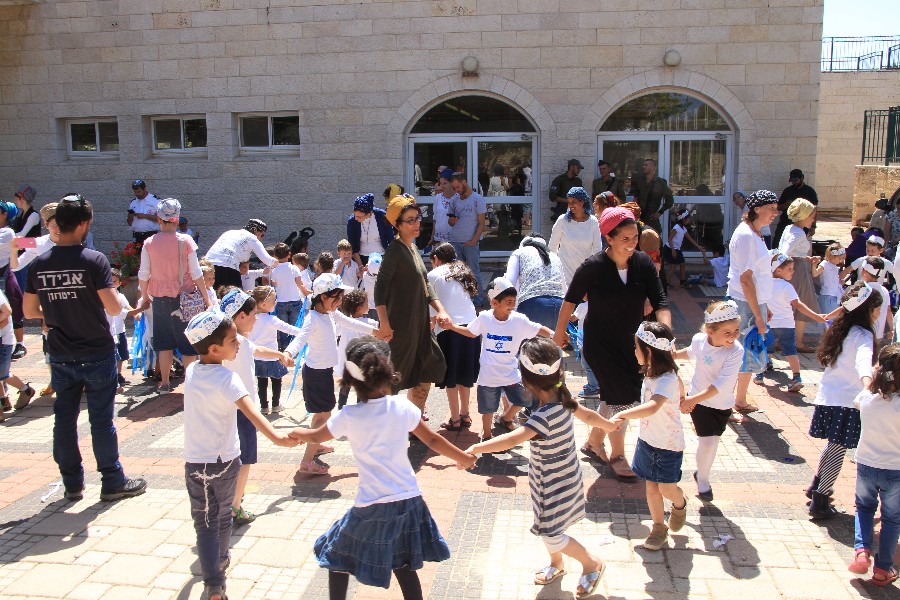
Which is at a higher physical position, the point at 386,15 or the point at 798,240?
the point at 386,15

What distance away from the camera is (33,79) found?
14.5 metres

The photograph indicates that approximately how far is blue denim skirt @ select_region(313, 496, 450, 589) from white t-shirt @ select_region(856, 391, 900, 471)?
2287 millimetres

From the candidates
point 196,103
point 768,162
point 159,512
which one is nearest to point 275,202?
point 196,103

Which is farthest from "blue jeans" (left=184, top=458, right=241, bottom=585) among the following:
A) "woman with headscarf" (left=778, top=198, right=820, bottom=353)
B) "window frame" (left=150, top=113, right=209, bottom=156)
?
"window frame" (left=150, top=113, right=209, bottom=156)

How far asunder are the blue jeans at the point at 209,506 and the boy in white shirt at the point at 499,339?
2.34 meters

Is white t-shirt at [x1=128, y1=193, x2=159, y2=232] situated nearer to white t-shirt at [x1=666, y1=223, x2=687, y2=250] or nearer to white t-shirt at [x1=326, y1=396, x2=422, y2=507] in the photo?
white t-shirt at [x1=666, y1=223, x2=687, y2=250]

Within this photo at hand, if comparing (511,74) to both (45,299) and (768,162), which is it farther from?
(45,299)

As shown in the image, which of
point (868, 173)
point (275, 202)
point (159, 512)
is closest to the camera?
point (159, 512)

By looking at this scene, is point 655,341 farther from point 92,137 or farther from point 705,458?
point 92,137

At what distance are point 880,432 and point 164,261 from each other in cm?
600

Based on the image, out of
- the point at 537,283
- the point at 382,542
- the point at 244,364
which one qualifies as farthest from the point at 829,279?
the point at 382,542

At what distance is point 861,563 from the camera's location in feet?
13.6

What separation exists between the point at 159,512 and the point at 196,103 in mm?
10399

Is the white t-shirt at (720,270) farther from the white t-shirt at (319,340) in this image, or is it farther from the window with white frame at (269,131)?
the white t-shirt at (319,340)
